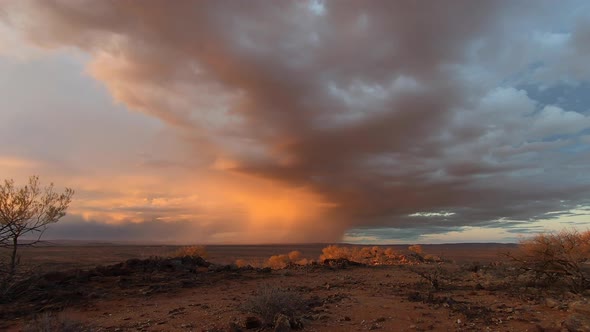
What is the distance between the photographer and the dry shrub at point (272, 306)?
997 centimetres

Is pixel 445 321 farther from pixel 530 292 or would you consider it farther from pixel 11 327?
pixel 11 327

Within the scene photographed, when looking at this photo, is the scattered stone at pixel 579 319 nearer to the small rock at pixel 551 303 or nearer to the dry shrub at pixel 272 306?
the small rock at pixel 551 303

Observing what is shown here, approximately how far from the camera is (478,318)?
32.3ft

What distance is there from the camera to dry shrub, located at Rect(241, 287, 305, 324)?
997 cm

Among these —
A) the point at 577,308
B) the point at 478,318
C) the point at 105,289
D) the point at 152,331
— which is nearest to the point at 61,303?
the point at 105,289

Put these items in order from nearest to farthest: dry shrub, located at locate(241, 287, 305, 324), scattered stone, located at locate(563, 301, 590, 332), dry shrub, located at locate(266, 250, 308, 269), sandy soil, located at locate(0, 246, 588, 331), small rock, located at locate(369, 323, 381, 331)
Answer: scattered stone, located at locate(563, 301, 590, 332) → small rock, located at locate(369, 323, 381, 331) → sandy soil, located at locate(0, 246, 588, 331) → dry shrub, located at locate(241, 287, 305, 324) → dry shrub, located at locate(266, 250, 308, 269)

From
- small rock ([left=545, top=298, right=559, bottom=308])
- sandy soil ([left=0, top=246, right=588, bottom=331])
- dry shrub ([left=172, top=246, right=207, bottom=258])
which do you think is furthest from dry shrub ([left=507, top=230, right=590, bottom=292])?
dry shrub ([left=172, top=246, right=207, bottom=258])

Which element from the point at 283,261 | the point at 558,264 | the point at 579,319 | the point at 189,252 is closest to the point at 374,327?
the point at 579,319

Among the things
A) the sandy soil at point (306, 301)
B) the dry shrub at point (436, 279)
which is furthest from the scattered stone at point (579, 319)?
the dry shrub at point (436, 279)

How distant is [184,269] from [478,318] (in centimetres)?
1507

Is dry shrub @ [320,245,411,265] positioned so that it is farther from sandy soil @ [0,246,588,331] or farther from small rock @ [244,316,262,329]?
small rock @ [244,316,262,329]

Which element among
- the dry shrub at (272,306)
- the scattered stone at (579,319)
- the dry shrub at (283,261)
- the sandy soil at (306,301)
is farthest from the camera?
the dry shrub at (283,261)

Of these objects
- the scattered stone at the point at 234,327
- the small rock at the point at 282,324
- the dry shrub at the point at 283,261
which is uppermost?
the small rock at the point at 282,324

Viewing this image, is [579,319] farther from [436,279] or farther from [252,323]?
[252,323]
